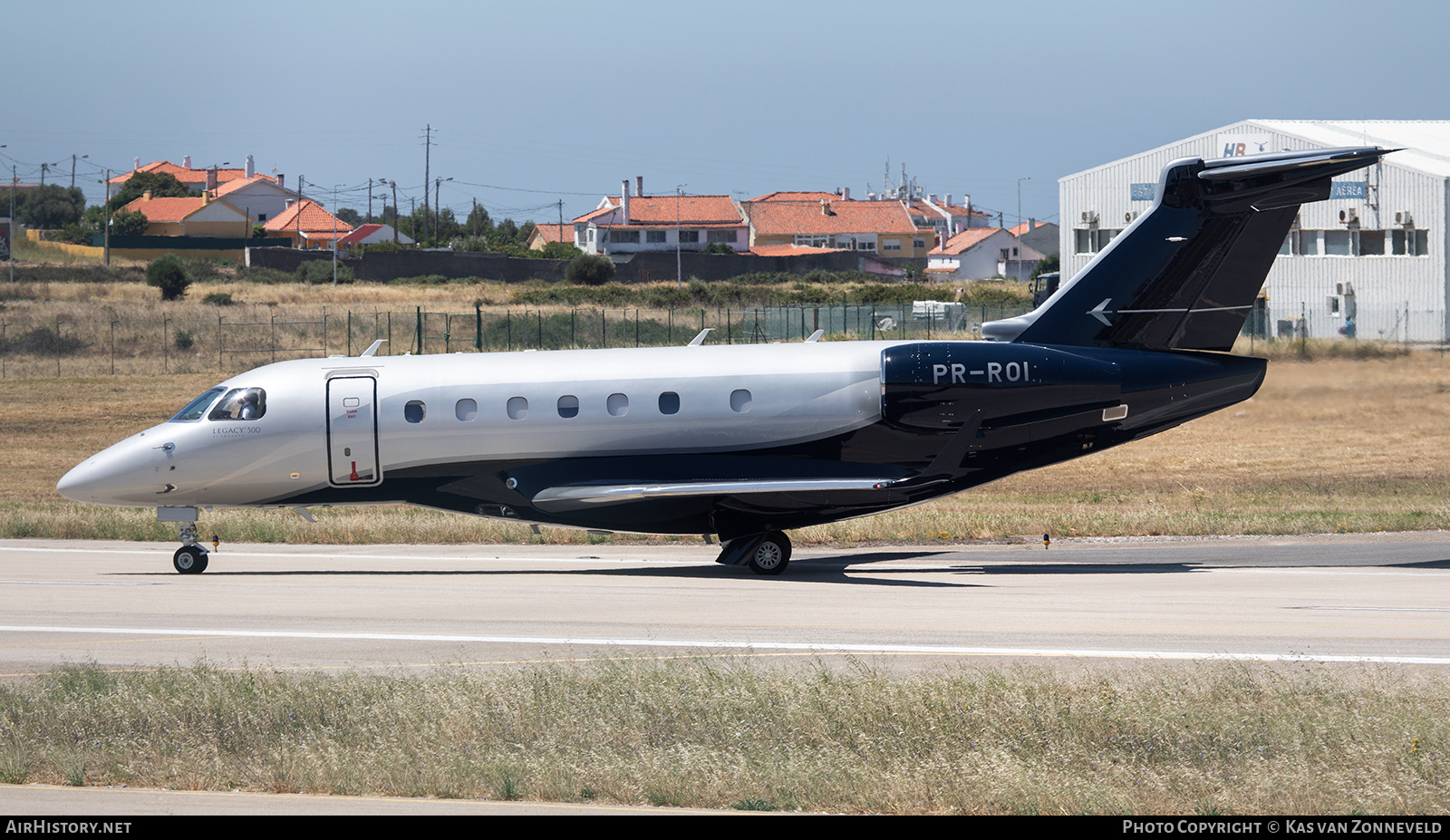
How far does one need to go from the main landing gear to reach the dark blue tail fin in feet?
17.1

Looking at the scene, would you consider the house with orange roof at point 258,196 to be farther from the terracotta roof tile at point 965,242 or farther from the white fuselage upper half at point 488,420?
the white fuselage upper half at point 488,420

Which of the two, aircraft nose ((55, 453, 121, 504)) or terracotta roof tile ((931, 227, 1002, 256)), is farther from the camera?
terracotta roof tile ((931, 227, 1002, 256))

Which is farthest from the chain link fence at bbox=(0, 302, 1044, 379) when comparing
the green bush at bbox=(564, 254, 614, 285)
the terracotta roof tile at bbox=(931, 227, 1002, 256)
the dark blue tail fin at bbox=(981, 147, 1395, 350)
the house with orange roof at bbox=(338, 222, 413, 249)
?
the terracotta roof tile at bbox=(931, 227, 1002, 256)

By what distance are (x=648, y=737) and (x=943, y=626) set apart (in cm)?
616

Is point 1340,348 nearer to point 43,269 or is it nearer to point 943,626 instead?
point 943,626

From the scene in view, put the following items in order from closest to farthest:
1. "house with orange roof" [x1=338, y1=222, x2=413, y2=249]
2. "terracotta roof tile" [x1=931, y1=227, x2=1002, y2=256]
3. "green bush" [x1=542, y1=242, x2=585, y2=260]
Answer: "green bush" [x1=542, y1=242, x2=585, y2=260]
"house with orange roof" [x1=338, y1=222, x2=413, y2=249]
"terracotta roof tile" [x1=931, y1=227, x2=1002, y2=256]

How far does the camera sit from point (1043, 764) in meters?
10.3

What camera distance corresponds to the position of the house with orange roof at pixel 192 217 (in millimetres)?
152125

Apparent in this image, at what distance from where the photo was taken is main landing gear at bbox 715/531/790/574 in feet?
71.2

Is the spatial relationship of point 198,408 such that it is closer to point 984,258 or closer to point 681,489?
point 681,489

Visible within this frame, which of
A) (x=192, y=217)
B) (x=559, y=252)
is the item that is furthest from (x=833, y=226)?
(x=192, y=217)

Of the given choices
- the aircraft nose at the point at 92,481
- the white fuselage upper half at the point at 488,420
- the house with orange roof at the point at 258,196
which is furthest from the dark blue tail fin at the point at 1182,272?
the house with orange roof at the point at 258,196

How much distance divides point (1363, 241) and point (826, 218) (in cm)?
10305

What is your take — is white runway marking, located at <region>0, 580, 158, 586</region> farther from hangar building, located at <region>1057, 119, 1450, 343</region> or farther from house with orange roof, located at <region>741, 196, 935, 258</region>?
house with orange roof, located at <region>741, 196, 935, 258</region>
